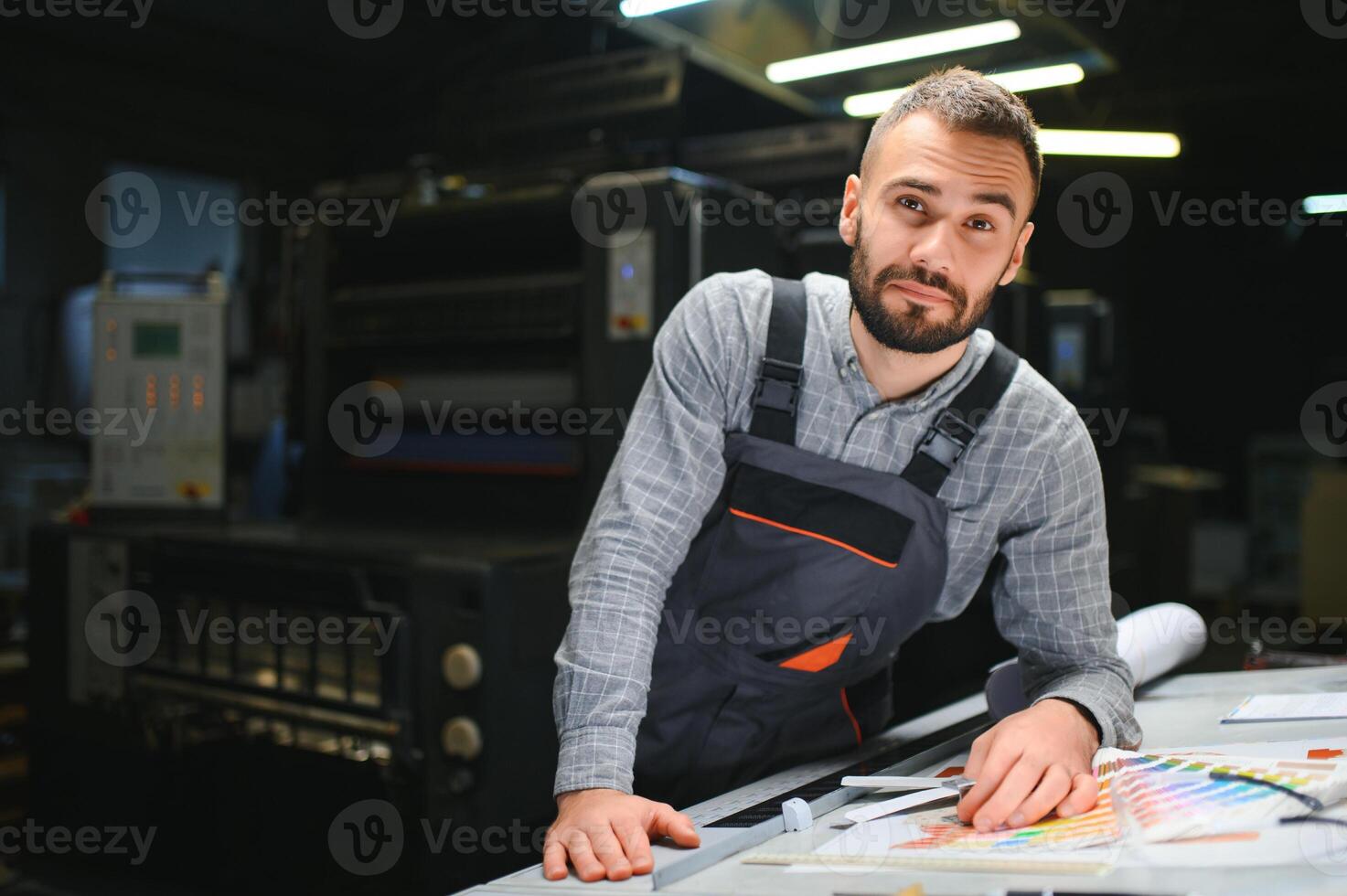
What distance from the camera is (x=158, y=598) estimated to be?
2176 millimetres

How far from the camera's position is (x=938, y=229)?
1.23 meters

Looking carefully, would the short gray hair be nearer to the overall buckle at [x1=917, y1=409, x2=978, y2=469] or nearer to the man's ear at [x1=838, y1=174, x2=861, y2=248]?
the man's ear at [x1=838, y1=174, x2=861, y2=248]

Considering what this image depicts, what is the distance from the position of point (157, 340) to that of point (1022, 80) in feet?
7.30

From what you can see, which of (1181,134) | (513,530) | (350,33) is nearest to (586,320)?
(513,530)

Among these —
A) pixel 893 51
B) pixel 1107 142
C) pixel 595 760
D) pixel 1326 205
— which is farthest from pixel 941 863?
pixel 1107 142

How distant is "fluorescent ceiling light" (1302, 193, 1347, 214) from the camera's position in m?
3.35

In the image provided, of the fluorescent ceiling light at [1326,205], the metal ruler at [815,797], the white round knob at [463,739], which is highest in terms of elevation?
the fluorescent ceiling light at [1326,205]

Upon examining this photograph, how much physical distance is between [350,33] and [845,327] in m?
4.98

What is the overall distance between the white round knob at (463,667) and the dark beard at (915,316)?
0.84m

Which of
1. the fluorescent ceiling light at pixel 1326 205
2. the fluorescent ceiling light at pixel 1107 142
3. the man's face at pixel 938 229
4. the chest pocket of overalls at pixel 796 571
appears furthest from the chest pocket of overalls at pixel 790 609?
the fluorescent ceiling light at pixel 1107 142

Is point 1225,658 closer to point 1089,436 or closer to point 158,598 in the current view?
point 1089,436

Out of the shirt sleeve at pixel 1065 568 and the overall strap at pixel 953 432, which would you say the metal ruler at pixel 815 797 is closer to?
the shirt sleeve at pixel 1065 568

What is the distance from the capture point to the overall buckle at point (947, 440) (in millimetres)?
1291

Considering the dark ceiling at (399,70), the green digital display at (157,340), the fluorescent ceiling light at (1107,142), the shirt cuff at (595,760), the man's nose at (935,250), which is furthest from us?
the dark ceiling at (399,70)
